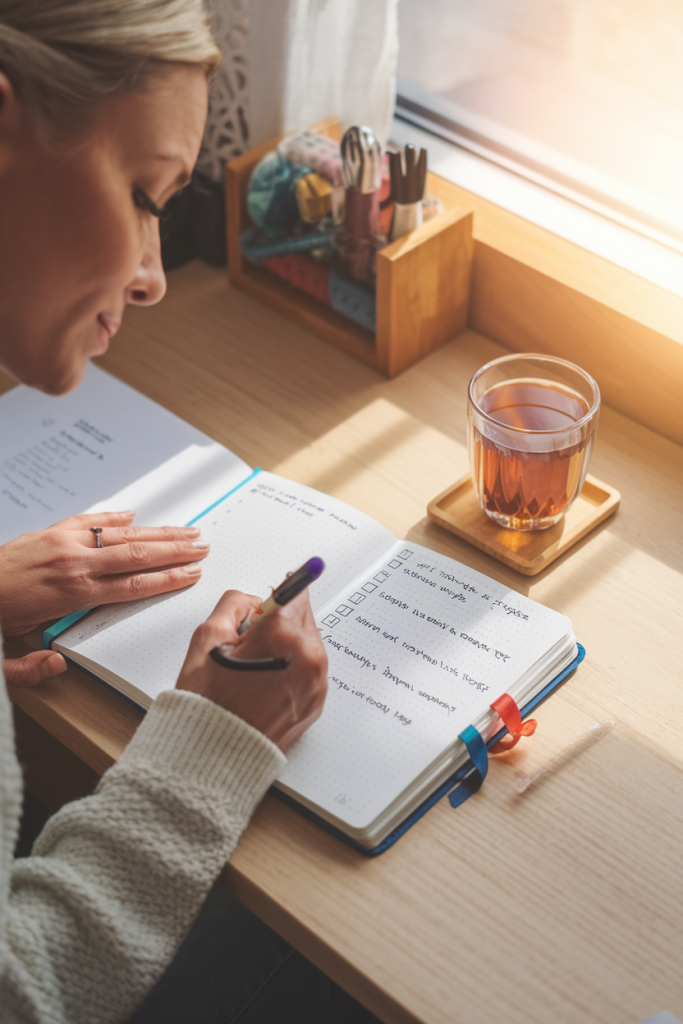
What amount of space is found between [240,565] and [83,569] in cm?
15

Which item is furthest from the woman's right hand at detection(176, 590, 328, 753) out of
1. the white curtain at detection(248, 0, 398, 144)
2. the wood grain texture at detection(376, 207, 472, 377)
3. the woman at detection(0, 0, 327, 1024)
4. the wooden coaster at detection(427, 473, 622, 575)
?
the white curtain at detection(248, 0, 398, 144)

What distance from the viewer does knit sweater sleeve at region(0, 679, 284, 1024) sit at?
0.61 meters

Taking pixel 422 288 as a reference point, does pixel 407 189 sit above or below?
above

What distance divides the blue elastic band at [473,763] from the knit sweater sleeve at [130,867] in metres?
0.15

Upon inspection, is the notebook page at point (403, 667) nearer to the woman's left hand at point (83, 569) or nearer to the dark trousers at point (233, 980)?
the woman's left hand at point (83, 569)

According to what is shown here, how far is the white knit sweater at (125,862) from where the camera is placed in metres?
0.61

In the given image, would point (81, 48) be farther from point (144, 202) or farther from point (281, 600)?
point (281, 600)

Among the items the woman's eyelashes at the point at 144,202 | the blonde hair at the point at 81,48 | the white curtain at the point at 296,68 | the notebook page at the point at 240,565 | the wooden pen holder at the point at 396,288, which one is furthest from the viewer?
the white curtain at the point at 296,68

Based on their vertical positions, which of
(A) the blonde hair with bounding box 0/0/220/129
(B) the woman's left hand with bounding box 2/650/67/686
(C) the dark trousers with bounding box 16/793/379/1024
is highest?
(A) the blonde hair with bounding box 0/0/220/129

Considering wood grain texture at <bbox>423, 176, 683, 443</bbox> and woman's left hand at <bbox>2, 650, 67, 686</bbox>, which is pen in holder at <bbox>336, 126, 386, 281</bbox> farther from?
woman's left hand at <bbox>2, 650, 67, 686</bbox>

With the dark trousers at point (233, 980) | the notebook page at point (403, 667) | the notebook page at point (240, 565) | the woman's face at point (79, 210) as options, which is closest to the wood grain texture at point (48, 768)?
the dark trousers at point (233, 980)

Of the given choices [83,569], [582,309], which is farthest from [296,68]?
[83,569]

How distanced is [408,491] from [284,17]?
26.2 inches

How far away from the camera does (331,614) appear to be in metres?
0.82
